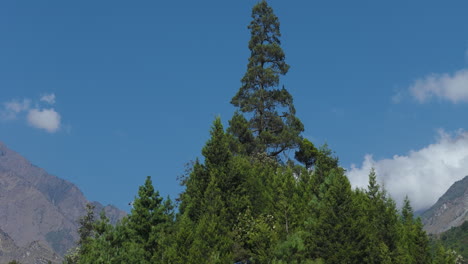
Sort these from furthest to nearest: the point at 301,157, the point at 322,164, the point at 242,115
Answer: the point at 301,157 < the point at 242,115 < the point at 322,164

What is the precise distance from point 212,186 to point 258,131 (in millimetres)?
34119

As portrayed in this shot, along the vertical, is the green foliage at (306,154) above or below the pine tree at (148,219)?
above

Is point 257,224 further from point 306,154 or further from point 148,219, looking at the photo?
point 306,154

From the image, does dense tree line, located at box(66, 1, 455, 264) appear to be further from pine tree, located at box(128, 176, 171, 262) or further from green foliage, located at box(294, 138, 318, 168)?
green foliage, located at box(294, 138, 318, 168)

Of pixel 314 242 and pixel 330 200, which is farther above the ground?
pixel 330 200

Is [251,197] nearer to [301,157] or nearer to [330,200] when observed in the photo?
[330,200]

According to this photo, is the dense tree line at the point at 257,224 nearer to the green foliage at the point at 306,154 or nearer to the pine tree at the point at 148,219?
the pine tree at the point at 148,219

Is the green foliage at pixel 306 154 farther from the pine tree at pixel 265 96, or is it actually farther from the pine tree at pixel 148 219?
the pine tree at pixel 148 219

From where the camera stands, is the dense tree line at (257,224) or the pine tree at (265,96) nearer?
the dense tree line at (257,224)

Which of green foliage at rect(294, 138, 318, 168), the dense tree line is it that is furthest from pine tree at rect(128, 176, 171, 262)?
green foliage at rect(294, 138, 318, 168)

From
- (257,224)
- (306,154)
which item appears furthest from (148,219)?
(306,154)

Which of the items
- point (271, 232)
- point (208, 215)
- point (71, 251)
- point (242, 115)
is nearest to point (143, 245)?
point (208, 215)

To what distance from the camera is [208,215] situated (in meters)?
42.2

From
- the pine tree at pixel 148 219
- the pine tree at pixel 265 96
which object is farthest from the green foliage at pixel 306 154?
the pine tree at pixel 148 219
